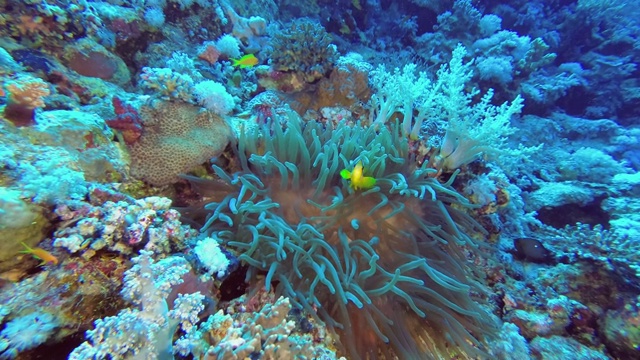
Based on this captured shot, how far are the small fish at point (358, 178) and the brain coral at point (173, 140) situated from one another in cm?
131

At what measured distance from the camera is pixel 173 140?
298 cm

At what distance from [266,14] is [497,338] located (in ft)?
26.6

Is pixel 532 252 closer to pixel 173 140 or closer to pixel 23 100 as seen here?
pixel 173 140

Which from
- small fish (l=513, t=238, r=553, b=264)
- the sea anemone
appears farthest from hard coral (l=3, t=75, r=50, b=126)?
small fish (l=513, t=238, r=553, b=264)

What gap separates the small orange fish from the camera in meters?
1.75

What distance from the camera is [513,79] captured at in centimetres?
970

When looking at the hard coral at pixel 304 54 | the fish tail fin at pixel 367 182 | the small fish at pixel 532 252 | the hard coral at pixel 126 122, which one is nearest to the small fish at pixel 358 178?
the fish tail fin at pixel 367 182

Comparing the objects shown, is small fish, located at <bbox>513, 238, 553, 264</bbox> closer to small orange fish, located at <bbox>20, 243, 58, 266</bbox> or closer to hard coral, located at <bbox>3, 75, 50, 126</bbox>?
small orange fish, located at <bbox>20, 243, 58, 266</bbox>

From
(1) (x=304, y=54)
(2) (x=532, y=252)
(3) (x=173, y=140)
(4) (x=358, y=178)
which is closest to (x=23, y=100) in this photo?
(3) (x=173, y=140)

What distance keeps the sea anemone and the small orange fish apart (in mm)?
968

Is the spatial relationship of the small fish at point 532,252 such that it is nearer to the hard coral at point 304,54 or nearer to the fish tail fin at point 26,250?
the hard coral at point 304,54

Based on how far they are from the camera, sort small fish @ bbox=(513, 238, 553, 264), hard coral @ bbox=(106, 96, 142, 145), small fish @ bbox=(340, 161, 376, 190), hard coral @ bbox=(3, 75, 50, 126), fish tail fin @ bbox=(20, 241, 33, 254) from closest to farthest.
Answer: fish tail fin @ bbox=(20, 241, 33, 254) → hard coral @ bbox=(3, 75, 50, 126) → small fish @ bbox=(340, 161, 376, 190) → hard coral @ bbox=(106, 96, 142, 145) → small fish @ bbox=(513, 238, 553, 264)

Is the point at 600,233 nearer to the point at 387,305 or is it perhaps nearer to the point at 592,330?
the point at 592,330

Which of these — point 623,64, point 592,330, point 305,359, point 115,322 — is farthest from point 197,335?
point 623,64
